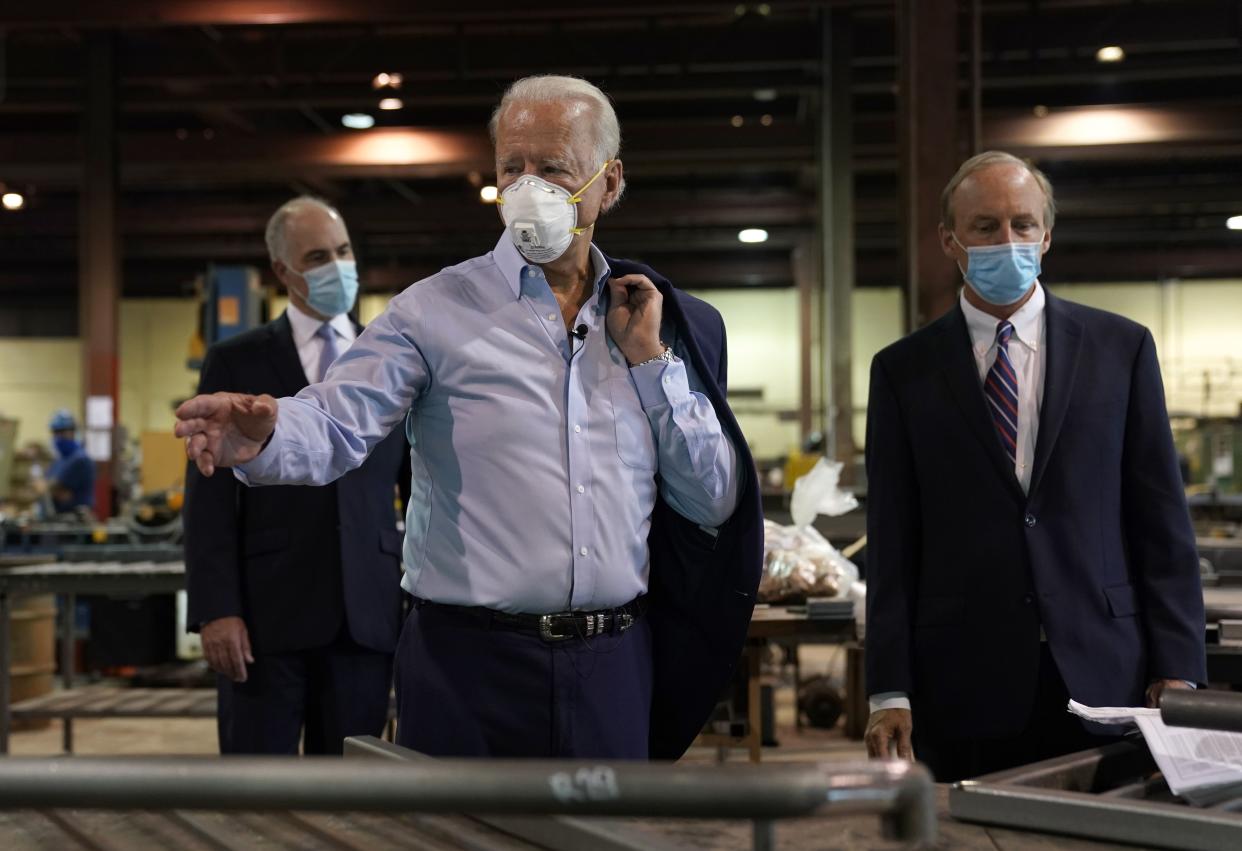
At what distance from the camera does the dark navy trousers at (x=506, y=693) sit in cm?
155

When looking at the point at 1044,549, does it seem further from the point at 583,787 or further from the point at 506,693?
the point at 583,787

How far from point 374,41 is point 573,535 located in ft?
29.8

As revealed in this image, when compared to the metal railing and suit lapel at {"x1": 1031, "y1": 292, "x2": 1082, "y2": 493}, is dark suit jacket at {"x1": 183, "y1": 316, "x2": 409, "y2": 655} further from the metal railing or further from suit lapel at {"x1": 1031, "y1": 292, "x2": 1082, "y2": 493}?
the metal railing

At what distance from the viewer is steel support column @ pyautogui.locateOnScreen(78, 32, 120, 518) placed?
974 centimetres

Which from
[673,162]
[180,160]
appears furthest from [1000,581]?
[180,160]

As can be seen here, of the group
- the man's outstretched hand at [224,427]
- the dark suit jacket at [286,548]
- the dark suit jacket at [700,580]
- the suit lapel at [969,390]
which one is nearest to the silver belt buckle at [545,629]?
the dark suit jacket at [700,580]

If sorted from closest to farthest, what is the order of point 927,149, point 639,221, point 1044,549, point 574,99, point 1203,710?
point 1203,710 → point 574,99 → point 1044,549 → point 927,149 → point 639,221

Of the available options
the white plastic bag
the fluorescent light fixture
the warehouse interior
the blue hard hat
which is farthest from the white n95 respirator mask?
the fluorescent light fixture

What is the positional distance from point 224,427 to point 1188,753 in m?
1.00

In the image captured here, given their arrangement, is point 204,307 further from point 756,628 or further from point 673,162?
point 756,628

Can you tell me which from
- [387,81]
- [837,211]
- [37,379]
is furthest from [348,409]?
[37,379]

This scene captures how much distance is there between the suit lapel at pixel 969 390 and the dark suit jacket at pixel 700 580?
42cm

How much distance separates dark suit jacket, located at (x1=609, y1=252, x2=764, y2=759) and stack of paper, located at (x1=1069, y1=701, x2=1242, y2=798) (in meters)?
0.53

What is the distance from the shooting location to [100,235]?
32.9ft
